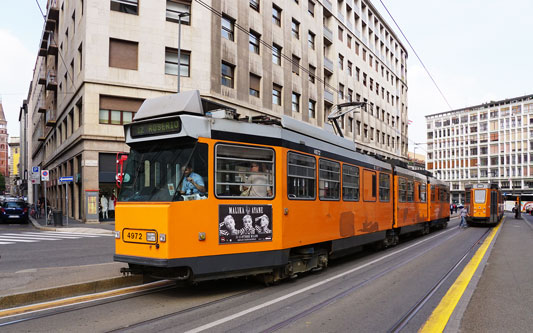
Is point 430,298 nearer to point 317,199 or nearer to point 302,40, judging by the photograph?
point 317,199

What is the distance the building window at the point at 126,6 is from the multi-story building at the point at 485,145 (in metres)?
91.2

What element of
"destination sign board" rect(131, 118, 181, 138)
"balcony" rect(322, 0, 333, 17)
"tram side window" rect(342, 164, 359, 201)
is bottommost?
"tram side window" rect(342, 164, 359, 201)

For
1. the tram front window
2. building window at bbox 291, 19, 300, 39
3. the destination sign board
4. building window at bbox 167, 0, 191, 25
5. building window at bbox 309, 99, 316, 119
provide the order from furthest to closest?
building window at bbox 309, 99, 316, 119, building window at bbox 291, 19, 300, 39, building window at bbox 167, 0, 191, 25, the destination sign board, the tram front window

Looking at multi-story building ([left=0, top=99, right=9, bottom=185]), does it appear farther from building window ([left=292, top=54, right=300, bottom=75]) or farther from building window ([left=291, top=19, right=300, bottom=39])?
building window ([left=292, top=54, right=300, bottom=75])

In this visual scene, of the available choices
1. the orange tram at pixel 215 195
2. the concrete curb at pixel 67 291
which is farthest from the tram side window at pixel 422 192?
the concrete curb at pixel 67 291

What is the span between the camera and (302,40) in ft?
110

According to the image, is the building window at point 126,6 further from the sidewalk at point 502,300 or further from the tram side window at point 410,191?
the sidewalk at point 502,300

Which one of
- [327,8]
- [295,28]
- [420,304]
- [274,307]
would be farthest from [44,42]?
[420,304]

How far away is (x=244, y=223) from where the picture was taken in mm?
6820

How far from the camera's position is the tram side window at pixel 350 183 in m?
9.98

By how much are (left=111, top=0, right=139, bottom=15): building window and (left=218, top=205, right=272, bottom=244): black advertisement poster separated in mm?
20362

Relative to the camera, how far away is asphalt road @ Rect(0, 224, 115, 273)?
383 inches

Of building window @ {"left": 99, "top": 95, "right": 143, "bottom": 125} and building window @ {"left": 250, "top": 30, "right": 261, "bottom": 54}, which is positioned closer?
building window @ {"left": 99, "top": 95, "right": 143, "bottom": 125}

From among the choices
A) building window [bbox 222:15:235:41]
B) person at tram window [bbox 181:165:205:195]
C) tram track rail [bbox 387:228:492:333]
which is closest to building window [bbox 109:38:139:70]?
building window [bbox 222:15:235:41]
